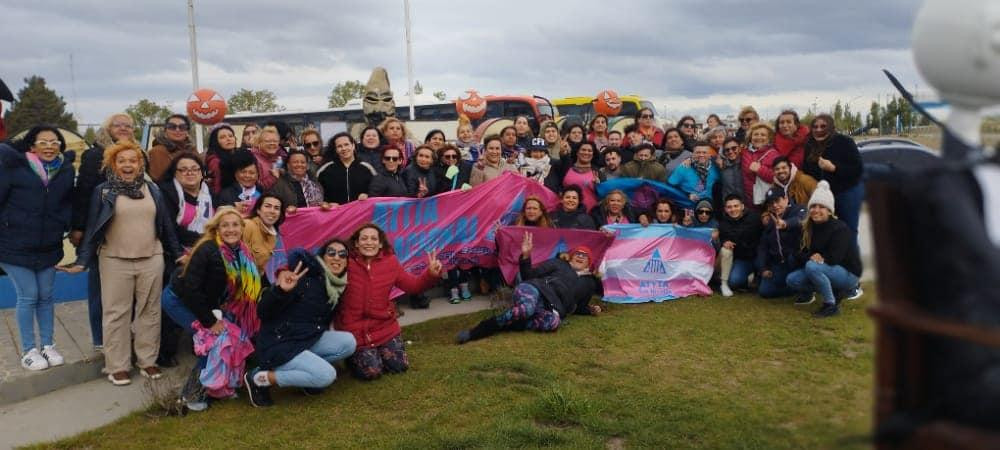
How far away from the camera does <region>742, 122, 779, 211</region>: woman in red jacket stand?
7520 mm

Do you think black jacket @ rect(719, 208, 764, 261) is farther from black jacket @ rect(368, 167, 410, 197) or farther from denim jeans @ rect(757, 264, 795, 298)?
black jacket @ rect(368, 167, 410, 197)

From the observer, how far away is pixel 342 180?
7.14 meters

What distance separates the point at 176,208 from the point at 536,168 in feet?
13.2

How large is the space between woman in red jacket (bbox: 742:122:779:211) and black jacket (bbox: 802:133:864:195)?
34 cm

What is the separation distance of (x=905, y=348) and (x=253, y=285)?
165 inches

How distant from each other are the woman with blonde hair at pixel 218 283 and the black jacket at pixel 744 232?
4.85 m

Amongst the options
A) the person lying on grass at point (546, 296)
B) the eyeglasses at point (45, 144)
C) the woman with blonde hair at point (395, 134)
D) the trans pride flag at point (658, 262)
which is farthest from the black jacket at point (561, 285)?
the eyeglasses at point (45, 144)

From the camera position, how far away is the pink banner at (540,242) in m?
7.48

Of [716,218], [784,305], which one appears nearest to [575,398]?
[784,305]

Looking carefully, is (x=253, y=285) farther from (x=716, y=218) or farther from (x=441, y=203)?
(x=716, y=218)

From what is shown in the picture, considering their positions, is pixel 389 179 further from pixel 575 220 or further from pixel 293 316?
pixel 293 316

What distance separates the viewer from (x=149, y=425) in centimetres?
448

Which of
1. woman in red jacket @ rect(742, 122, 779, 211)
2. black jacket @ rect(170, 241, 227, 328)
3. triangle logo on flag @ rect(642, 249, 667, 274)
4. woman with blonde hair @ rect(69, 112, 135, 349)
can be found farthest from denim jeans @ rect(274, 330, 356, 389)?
woman in red jacket @ rect(742, 122, 779, 211)

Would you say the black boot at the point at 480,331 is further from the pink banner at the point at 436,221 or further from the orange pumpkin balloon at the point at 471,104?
the orange pumpkin balloon at the point at 471,104
